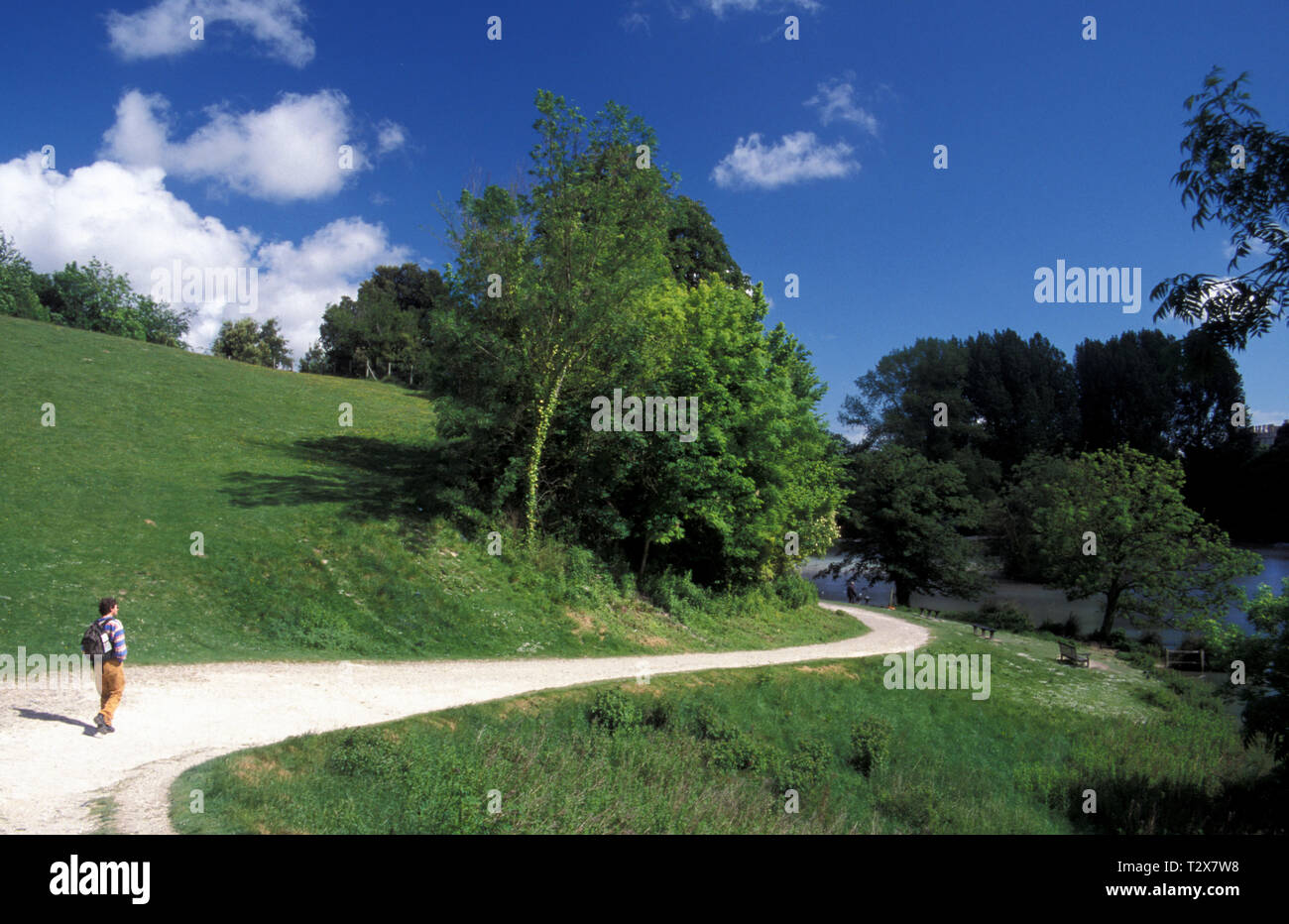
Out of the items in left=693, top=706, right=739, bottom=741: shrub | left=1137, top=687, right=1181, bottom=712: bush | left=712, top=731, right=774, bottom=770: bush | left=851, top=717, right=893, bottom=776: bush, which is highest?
left=693, top=706, right=739, bottom=741: shrub

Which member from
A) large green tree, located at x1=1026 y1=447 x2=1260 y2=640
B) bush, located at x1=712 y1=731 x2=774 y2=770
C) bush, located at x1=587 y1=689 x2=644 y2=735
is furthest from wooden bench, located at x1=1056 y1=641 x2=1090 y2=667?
bush, located at x1=587 y1=689 x2=644 y2=735

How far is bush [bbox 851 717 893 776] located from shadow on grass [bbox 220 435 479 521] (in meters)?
13.6

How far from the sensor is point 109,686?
9773 mm

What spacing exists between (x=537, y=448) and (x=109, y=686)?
14380 mm

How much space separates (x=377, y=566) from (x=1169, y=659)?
1448 inches

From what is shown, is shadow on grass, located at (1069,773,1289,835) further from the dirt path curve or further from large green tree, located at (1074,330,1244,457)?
large green tree, located at (1074,330,1244,457)

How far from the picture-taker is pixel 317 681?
13.6 metres

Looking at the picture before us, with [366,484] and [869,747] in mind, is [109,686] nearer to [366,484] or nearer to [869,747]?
[869,747]

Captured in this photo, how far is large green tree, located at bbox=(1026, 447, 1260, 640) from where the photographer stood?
39.2 m

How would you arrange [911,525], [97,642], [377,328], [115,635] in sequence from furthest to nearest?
[377,328]
[911,525]
[115,635]
[97,642]

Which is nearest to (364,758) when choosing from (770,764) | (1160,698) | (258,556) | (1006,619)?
(770,764)
